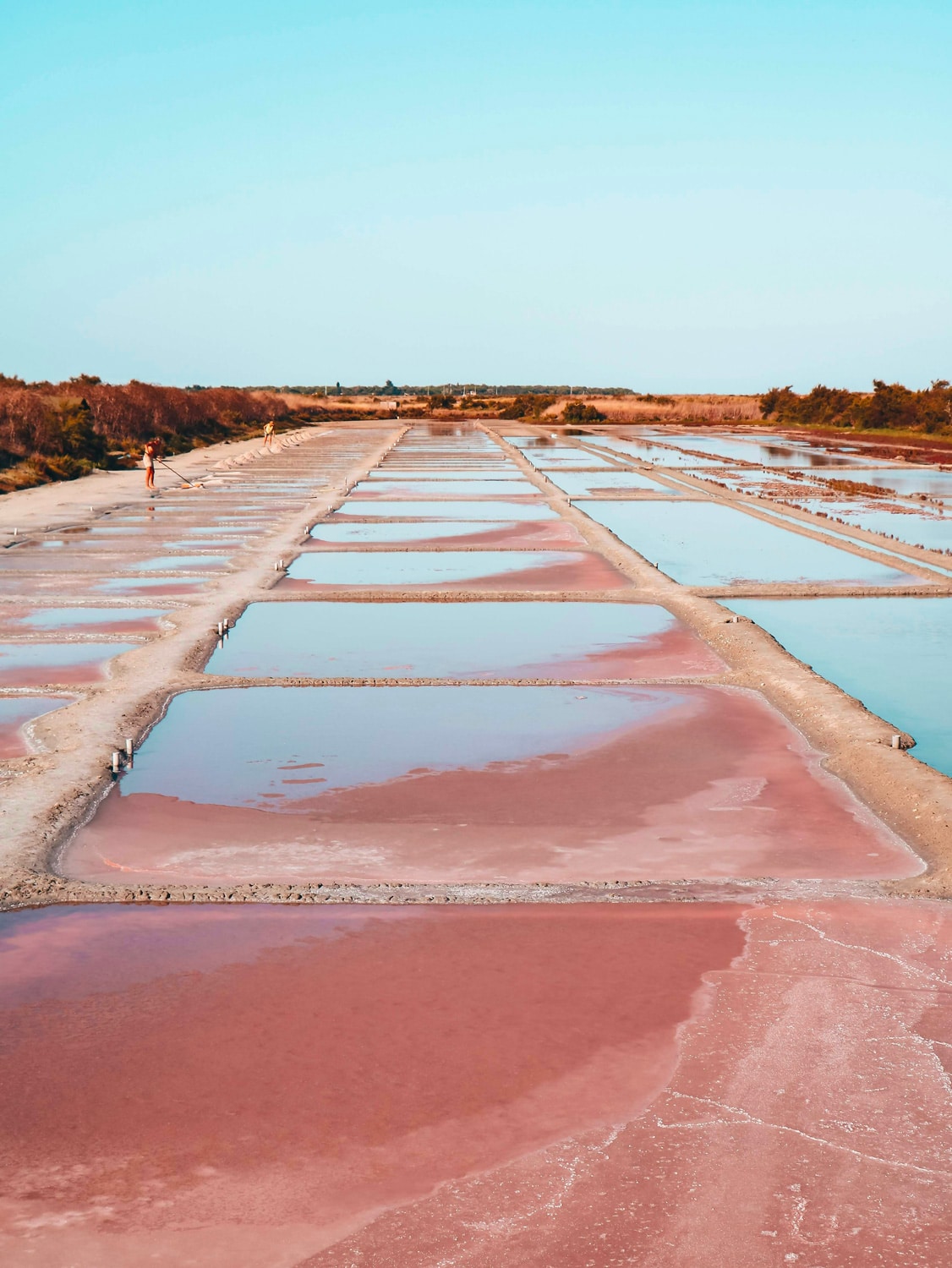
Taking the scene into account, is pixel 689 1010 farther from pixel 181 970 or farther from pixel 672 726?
pixel 672 726

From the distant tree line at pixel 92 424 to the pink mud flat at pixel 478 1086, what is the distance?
21278 mm

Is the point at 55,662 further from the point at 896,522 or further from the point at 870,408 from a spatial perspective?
the point at 870,408

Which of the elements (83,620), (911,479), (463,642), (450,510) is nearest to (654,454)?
(911,479)

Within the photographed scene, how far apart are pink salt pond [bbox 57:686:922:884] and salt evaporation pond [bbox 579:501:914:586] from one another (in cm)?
619

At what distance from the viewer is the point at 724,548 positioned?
17.2m

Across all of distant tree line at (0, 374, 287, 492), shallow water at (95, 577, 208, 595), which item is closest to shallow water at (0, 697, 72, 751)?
shallow water at (95, 577, 208, 595)

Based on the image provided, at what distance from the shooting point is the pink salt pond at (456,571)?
1345cm

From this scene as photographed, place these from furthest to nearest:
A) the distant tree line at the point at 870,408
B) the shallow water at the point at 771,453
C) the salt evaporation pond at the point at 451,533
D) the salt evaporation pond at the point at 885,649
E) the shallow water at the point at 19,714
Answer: the distant tree line at the point at 870,408 → the shallow water at the point at 771,453 → the salt evaporation pond at the point at 451,533 → the salt evaporation pond at the point at 885,649 → the shallow water at the point at 19,714

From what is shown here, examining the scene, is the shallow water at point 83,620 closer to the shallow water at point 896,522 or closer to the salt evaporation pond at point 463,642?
the salt evaporation pond at point 463,642

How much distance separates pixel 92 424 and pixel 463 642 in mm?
25497

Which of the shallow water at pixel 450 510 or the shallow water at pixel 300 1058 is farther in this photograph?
the shallow water at pixel 450 510

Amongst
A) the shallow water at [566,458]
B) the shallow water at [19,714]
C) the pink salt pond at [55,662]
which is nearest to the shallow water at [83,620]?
the pink salt pond at [55,662]

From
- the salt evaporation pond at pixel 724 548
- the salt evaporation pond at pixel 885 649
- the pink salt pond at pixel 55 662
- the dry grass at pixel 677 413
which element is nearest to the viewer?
the salt evaporation pond at pixel 885 649

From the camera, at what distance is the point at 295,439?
45.9m
